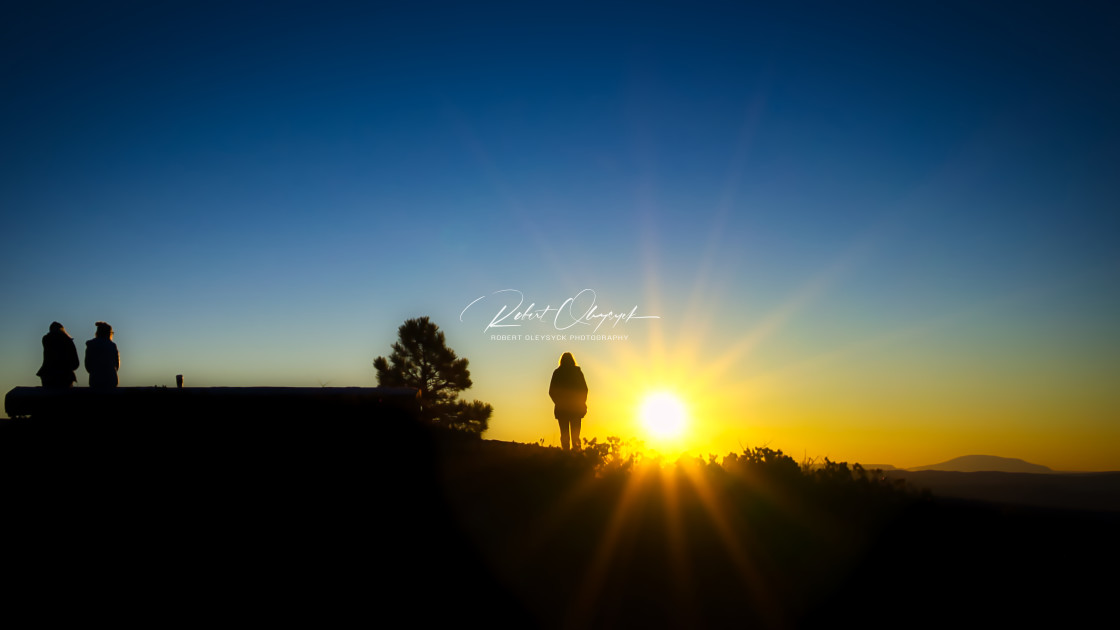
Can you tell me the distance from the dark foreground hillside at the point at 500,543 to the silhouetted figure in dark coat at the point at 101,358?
129 inches

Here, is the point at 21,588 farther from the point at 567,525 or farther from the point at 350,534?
the point at 567,525

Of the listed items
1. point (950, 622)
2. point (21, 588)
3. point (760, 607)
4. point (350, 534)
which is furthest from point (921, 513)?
point (21, 588)

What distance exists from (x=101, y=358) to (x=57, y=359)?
137 centimetres

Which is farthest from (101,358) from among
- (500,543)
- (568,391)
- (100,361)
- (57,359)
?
(500,543)

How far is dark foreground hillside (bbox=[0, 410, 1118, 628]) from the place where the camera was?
22.7 feet

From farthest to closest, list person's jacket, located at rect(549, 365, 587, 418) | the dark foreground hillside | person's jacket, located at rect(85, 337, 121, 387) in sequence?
person's jacket, located at rect(549, 365, 587, 418) → person's jacket, located at rect(85, 337, 121, 387) → the dark foreground hillside

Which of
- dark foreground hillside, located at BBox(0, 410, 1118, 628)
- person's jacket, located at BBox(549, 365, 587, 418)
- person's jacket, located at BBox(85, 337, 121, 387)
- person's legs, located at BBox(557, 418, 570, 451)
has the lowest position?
dark foreground hillside, located at BBox(0, 410, 1118, 628)

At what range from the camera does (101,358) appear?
1404cm

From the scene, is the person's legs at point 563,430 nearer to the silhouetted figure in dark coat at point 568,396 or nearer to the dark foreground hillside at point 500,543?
the silhouetted figure in dark coat at point 568,396

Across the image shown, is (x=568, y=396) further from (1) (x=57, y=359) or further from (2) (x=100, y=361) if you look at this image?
(1) (x=57, y=359)

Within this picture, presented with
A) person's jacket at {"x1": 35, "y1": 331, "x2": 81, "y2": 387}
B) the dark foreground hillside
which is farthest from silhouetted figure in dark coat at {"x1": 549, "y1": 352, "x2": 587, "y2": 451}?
person's jacket at {"x1": 35, "y1": 331, "x2": 81, "y2": 387}

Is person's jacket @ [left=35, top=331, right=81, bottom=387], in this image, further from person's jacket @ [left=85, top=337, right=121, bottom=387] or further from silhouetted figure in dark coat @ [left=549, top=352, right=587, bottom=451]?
silhouetted figure in dark coat @ [left=549, top=352, right=587, bottom=451]

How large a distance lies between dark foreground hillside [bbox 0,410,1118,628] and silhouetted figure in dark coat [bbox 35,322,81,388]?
4.21 metres

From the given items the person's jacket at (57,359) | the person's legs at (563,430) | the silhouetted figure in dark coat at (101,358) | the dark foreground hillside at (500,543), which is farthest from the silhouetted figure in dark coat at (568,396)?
the person's jacket at (57,359)
